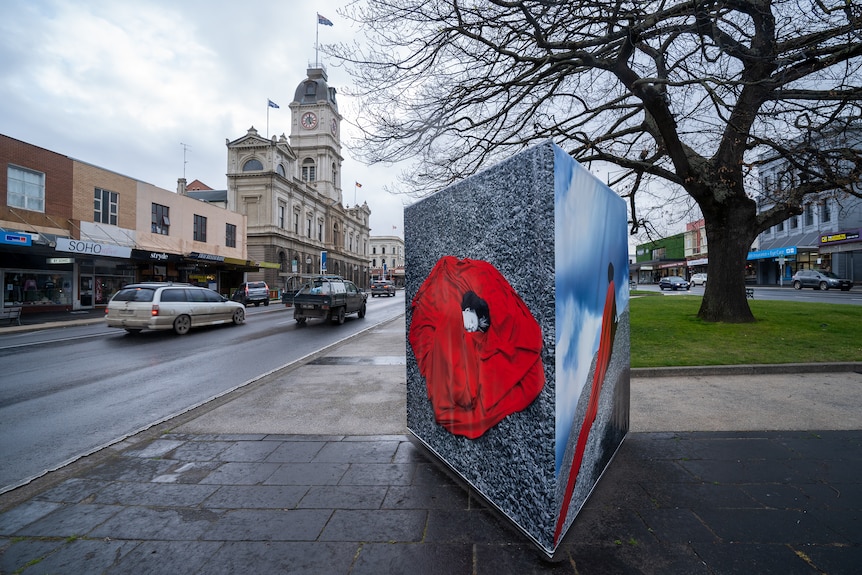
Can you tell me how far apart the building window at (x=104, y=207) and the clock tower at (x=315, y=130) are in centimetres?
4562

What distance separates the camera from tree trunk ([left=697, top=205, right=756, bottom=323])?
11.0m

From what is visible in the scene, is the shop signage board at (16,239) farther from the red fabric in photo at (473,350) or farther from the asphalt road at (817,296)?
the asphalt road at (817,296)

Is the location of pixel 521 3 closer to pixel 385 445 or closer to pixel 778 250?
pixel 385 445

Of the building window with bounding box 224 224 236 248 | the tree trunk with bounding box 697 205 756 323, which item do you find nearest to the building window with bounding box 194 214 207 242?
the building window with bounding box 224 224 236 248

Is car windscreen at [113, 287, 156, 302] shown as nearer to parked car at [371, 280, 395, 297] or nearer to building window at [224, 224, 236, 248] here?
building window at [224, 224, 236, 248]

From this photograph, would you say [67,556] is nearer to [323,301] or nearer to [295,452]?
[295,452]

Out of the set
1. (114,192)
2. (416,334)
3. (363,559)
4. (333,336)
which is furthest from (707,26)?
(114,192)

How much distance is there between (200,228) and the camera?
35.3 m

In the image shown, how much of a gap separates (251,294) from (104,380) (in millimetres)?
24607

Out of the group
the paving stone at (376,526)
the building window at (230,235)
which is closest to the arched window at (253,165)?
the building window at (230,235)

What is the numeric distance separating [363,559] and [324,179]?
75.2 meters

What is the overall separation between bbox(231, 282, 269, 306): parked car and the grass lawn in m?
26.6

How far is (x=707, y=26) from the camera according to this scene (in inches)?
302

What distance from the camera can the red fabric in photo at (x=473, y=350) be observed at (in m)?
2.55
